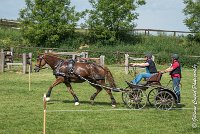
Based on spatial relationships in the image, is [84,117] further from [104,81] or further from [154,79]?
[154,79]

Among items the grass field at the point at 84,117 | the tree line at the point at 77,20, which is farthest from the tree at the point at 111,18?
the grass field at the point at 84,117

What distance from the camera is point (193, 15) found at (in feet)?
154

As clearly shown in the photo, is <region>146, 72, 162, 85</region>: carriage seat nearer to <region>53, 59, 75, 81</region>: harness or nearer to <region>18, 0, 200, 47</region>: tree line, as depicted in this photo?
<region>53, 59, 75, 81</region>: harness

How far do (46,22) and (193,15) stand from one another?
1617 centimetres

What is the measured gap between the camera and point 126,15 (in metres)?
45.9

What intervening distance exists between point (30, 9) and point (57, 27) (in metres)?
3.60

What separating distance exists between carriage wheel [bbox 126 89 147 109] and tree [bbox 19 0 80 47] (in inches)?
1201

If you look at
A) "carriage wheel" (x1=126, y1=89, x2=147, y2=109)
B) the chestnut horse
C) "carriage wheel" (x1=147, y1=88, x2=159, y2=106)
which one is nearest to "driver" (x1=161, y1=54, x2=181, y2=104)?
"carriage wheel" (x1=147, y1=88, x2=159, y2=106)

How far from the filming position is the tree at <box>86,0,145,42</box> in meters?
45.2

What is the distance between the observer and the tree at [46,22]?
43938 mm

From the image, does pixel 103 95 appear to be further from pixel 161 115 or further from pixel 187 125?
pixel 187 125

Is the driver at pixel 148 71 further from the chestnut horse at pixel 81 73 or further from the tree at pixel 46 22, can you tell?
the tree at pixel 46 22

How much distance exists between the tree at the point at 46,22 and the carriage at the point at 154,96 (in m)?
30.5

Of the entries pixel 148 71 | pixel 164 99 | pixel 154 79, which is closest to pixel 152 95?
pixel 148 71
